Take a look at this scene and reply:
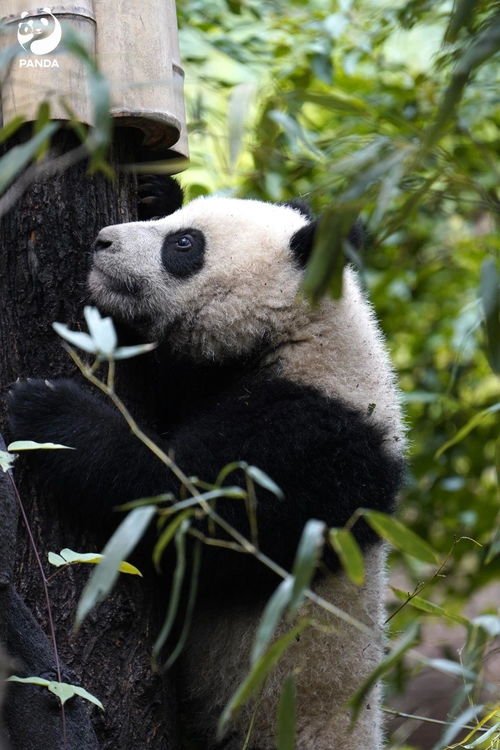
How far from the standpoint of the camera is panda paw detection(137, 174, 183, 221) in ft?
13.8

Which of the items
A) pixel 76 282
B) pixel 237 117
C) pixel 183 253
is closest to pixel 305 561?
pixel 237 117

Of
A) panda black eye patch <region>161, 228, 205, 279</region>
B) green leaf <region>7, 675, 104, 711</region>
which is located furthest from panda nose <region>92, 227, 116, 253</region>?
green leaf <region>7, 675, 104, 711</region>

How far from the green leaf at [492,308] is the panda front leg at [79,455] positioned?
54.4 inches

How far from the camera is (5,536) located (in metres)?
2.39

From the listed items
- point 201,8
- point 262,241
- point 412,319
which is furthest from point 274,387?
point 412,319

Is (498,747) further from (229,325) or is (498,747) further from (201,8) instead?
(201,8)

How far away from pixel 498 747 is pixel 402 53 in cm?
794

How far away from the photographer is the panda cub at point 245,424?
317 centimetres

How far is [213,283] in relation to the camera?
3.66m

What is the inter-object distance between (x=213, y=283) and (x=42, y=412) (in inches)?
35.2

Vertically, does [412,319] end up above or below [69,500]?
above

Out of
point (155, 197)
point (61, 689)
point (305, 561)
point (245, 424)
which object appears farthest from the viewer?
point (155, 197)

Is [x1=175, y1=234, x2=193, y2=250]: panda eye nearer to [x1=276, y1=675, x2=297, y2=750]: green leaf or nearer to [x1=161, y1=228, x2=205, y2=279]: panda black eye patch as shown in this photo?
[x1=161, y1=228, x2=205, y2=279]: panda black eye patch

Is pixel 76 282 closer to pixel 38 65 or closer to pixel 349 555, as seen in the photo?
pixel 38 65
